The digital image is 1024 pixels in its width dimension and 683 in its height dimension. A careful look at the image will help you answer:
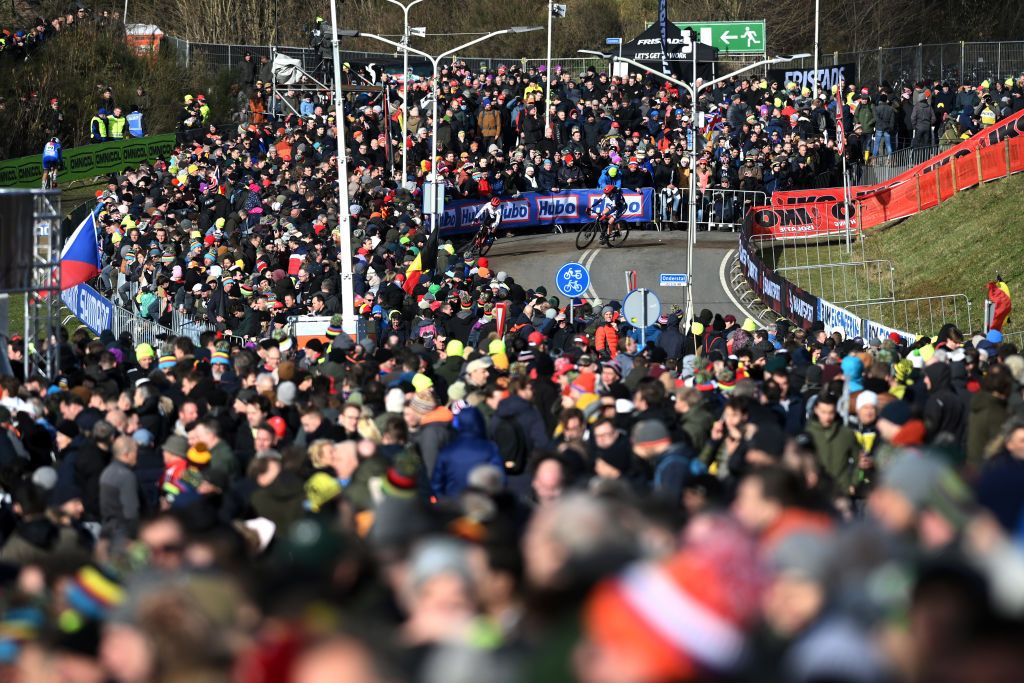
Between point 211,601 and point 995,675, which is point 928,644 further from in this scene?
point 211,601

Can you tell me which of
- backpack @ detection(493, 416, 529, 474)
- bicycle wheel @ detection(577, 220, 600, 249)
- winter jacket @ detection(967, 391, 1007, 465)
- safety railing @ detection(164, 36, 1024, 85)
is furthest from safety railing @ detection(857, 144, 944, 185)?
backpack @ detection(493, 416, 529, 474)

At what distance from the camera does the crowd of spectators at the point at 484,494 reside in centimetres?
471

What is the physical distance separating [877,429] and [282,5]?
6106 centimetres

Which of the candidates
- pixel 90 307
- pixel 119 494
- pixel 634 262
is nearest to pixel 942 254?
pixel 634 262

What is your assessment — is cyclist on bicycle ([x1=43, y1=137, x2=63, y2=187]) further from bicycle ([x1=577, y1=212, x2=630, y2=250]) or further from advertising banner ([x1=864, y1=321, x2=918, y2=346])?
advertising banner ([x1=864, y1=321, x2=918, y2=346])

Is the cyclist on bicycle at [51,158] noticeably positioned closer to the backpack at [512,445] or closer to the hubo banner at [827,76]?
the hubo banner at [827,76]

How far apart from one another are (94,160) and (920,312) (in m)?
23.7

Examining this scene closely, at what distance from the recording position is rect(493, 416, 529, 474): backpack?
40.0 feet

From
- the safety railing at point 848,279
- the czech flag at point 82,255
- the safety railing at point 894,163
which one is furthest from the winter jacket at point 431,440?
the safety railing at point 894,163

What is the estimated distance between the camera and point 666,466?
9.98m

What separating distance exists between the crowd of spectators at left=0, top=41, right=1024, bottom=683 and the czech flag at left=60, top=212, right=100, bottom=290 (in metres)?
2.07

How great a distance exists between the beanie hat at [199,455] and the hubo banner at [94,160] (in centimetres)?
3173

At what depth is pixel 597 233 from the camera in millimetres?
40469

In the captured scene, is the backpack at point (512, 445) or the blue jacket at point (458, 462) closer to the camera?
the blue jacket at point (458, 462)
